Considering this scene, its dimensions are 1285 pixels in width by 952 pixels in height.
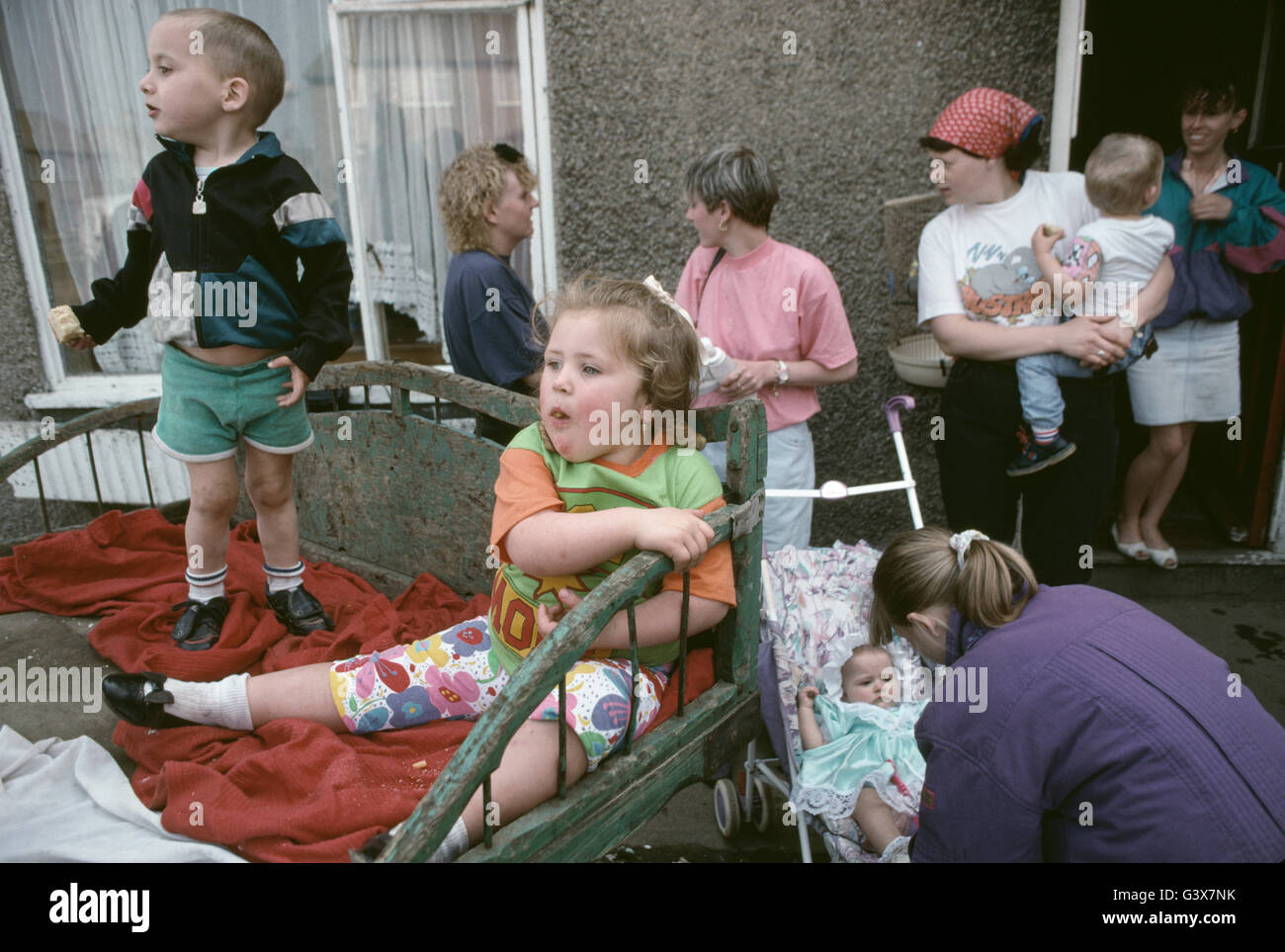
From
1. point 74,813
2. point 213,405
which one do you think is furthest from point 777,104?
point 74,813

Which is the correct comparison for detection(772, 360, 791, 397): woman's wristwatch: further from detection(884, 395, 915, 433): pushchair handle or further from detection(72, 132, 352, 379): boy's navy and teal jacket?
detection(72, 132, 352, 379): boy's navy and teal jacket

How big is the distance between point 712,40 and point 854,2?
63cm

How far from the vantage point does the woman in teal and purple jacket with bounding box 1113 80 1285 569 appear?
361 centimetres

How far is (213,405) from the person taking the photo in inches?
100.0

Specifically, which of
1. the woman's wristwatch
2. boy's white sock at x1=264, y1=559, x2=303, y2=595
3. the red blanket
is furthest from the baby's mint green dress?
boy's white sock at x1=264, y1=559, x2=303, y2=595

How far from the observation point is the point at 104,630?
271 cm

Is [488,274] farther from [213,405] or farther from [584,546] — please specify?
[584,546]

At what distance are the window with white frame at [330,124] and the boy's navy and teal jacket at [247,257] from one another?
5.74ft

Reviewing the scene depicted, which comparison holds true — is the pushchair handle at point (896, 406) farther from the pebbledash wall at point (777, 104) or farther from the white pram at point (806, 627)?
the pebbledash wall at point (777, 104)

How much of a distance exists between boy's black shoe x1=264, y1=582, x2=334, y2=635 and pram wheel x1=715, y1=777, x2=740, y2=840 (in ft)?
4.28

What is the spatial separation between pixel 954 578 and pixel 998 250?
59.1 inches

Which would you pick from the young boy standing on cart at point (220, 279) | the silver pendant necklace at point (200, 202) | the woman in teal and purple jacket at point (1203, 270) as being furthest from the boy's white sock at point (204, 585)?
the woman in teal and purple jacket at point (1203, 270)
